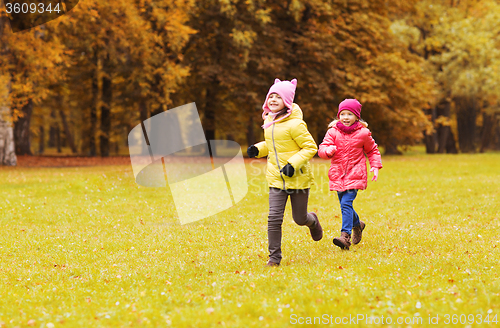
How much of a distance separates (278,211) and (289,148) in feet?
2.86

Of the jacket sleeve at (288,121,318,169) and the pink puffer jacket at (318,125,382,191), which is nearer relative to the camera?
the jacket sleeve at (288,121,318,169)

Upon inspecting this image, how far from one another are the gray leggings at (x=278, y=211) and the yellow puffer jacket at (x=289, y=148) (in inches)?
4.9

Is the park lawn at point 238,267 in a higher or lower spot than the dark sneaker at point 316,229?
lower

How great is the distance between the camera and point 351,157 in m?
7.32

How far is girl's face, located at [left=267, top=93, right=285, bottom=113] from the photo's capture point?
6.40m

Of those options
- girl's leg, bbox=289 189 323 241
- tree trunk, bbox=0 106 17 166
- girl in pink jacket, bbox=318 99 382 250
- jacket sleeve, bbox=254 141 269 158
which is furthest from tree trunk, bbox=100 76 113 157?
girl's leg, bbox=289 189 323 241

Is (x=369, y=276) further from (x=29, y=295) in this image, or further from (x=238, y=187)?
(x=238, y=187)

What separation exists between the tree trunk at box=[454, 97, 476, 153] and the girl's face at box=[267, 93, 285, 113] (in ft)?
124

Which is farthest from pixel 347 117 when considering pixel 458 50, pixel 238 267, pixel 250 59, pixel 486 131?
pixel 486 131

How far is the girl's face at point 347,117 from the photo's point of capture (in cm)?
725

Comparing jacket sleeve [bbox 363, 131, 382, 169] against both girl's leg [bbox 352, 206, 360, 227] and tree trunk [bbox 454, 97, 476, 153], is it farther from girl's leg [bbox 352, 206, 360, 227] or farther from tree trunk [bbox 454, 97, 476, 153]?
tree trunk [bbox 454, 97, 476, 153]

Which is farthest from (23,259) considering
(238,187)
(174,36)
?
(174,36)

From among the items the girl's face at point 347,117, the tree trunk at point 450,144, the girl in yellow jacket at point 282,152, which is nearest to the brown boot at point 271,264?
the girl in yellow jacket at point 282,152

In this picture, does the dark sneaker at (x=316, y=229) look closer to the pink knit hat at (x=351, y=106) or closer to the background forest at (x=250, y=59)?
the pink knit hat at (x=351, y=106)
